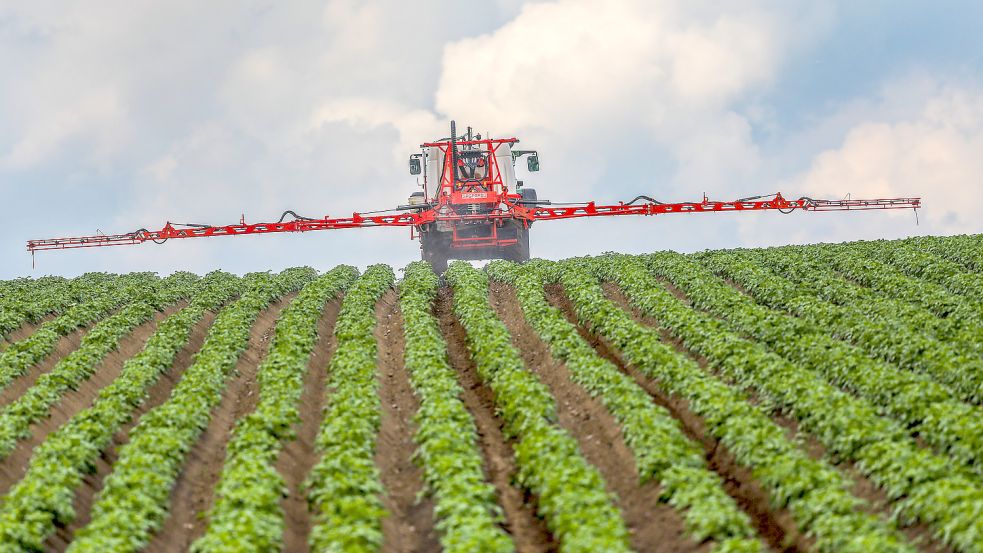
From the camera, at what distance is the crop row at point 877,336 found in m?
17.8

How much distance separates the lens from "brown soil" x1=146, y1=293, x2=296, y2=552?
13.8 m

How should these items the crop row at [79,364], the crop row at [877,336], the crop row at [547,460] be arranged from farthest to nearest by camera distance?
the crop row at [877,336] < the crop row at [79,364] < the crop row at [547,460]

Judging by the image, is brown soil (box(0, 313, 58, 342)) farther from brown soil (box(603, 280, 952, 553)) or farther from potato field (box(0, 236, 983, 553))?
brown soil (box(603, 280, 952, 553))

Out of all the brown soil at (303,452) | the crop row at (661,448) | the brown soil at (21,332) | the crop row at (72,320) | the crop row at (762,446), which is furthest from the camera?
the brown soil at (21,332)

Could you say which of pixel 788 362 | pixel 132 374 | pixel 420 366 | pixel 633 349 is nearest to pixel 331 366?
pixel 420 366

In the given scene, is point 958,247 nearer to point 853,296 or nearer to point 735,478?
point 853,296

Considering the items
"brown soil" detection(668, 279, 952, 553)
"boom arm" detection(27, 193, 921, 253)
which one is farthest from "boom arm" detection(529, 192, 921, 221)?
"brown soil" detection(668, 279, 952, 553)

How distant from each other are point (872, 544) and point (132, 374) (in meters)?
13.2

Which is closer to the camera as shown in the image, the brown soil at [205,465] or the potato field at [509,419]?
the potato field at [509,419]

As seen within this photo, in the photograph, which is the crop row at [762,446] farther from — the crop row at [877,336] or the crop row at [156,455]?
the crop row at [156,455]

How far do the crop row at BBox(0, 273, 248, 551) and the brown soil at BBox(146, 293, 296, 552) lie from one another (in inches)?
47.7

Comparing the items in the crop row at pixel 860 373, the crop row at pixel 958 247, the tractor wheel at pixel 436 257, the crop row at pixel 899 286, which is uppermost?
the tractor wheel at pixel 436 257

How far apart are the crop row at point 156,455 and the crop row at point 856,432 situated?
8281 millimetres

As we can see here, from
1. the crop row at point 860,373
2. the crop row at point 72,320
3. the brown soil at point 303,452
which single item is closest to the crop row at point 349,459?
the brown soil at point 303,452
